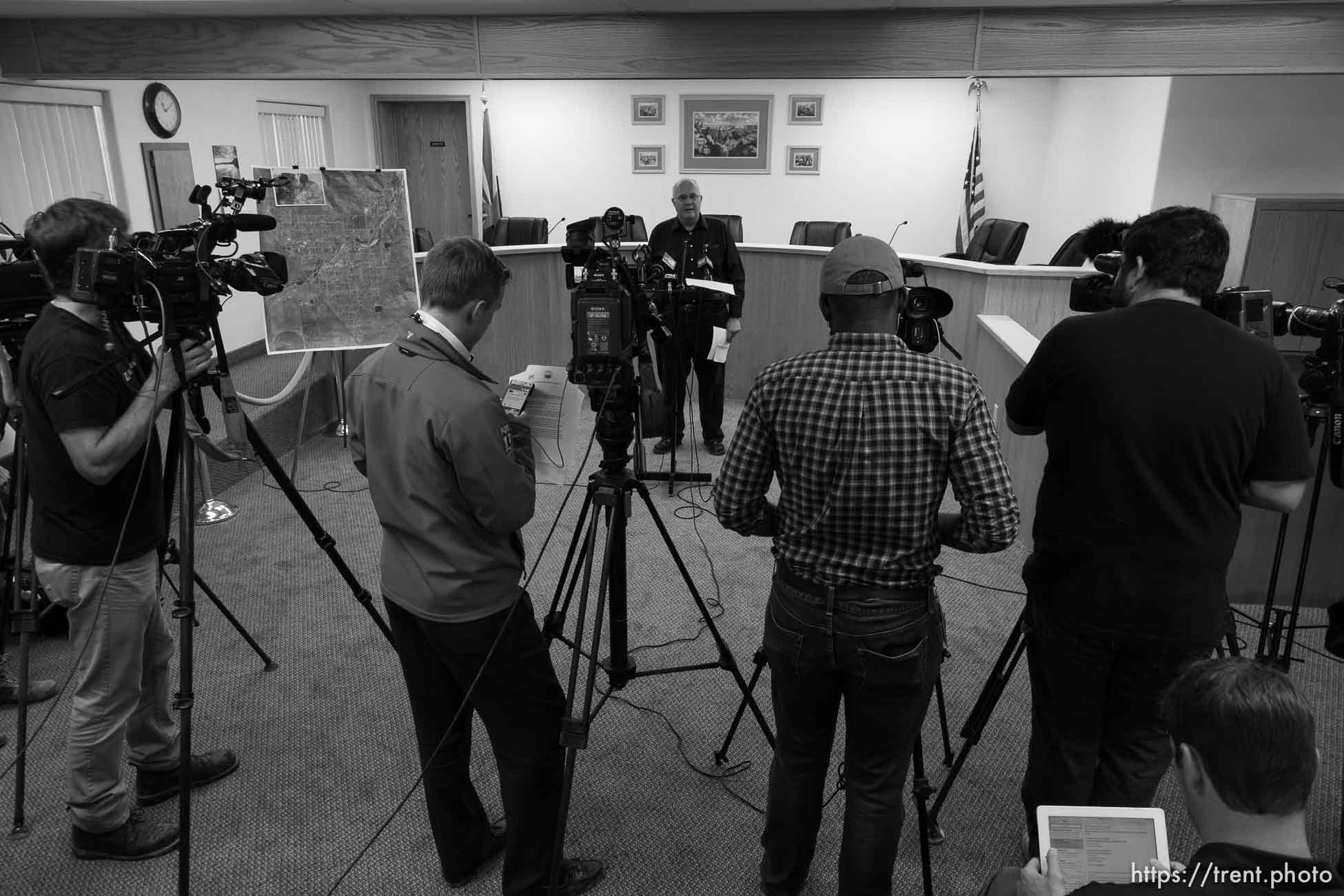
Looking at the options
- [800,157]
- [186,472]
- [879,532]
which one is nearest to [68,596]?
[186,472]

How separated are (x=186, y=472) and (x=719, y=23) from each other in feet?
9.00

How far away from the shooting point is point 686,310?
407 cm

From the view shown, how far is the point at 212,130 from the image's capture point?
6.17 meters

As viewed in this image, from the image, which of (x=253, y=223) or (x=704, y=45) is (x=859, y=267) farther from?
(x=704, y=45)

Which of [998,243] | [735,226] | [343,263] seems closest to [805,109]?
[735,226]

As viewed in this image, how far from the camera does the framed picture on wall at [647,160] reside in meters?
8.24

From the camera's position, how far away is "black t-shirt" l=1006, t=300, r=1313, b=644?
1507 mm

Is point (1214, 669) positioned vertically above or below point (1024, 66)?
below

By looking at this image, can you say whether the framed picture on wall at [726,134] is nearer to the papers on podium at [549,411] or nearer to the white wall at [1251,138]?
the white wall at [1251,138]

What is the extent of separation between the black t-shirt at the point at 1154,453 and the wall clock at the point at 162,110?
5.85 meters

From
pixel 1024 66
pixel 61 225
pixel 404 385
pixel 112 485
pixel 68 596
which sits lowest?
pixel 68 596

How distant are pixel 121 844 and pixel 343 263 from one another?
3.05 metres

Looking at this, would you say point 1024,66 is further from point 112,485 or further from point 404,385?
point 112,485

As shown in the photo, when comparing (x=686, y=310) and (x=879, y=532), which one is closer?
(x=879, y=532)
